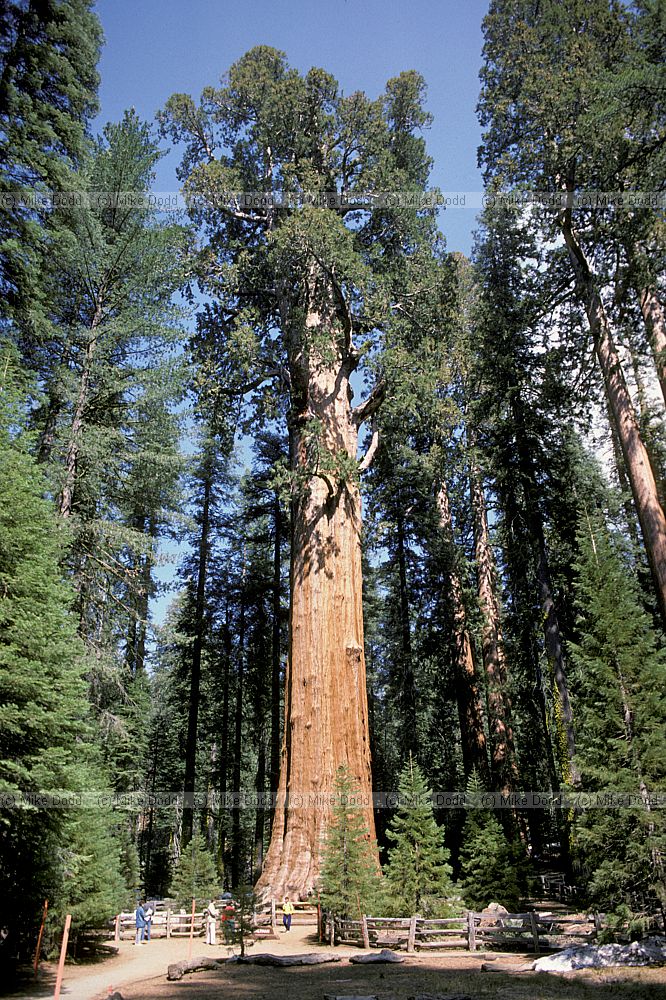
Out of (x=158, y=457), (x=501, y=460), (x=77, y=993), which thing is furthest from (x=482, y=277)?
(x=77, y=993)

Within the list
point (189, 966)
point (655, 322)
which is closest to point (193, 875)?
point (189, 966)

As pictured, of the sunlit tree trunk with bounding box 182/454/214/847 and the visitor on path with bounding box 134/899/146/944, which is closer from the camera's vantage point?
the visitor on path with bounding box 134/899/146/944

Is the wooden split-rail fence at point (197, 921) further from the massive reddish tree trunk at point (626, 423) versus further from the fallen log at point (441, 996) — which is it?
the massive reddish tree trunk at point (626, 423)

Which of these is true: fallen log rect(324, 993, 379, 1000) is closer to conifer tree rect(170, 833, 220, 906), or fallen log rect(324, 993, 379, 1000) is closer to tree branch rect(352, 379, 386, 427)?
conifer tree rect(170, 833, 220, 906)

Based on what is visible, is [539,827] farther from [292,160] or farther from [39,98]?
[39,98]

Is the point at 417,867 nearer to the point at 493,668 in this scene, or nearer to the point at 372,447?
the point at 493,668

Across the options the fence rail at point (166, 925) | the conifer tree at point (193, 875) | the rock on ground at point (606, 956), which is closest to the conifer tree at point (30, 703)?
the fence rail at point (166, 925)

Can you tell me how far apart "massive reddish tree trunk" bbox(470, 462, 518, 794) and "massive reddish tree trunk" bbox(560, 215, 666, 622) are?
624cm

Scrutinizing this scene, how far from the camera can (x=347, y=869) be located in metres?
11.2

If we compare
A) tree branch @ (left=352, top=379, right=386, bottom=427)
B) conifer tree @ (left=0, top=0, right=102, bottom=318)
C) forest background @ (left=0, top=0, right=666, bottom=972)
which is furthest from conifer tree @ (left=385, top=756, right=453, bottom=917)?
conifer tree @ (left=0, top=0, right=102, bottom=318)

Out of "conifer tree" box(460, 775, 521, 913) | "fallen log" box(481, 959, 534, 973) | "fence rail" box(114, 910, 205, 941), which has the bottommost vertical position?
"fence rail" box(114, 910, 205, 941)

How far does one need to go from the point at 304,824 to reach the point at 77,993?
194 inches

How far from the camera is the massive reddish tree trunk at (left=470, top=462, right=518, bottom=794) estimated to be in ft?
64.0

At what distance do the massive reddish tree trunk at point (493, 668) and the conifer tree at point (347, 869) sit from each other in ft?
29.3
